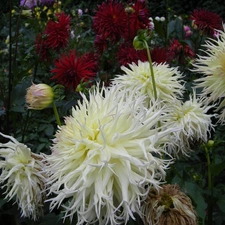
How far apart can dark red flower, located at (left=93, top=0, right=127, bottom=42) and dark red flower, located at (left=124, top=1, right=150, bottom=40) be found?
3 cm

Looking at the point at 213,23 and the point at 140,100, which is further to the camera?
the point at 213,23

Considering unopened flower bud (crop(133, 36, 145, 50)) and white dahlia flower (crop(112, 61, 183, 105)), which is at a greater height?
unopened flower bud (crop(133, 36, 145, 50))

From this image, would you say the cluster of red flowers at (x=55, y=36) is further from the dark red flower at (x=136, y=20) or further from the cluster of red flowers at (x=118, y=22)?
the dark red flower at (x=136, y=20)

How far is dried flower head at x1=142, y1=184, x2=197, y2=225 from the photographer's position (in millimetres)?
751

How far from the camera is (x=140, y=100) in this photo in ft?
2.57

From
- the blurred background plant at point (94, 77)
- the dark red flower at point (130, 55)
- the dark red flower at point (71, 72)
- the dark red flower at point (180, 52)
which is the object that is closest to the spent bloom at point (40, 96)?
the blurred background plant at point (94, 77)

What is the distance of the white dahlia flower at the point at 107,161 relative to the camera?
70 cm

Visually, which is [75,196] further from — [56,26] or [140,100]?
[56,26]

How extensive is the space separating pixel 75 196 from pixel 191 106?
1.79 ft

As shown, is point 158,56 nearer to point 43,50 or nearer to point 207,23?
point 43,50

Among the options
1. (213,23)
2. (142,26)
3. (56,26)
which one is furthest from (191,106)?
(213,23)

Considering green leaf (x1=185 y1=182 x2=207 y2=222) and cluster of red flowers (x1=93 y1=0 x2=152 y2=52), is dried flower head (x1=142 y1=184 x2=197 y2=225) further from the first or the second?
cluster of red flowers (x1=93 y1=0 x2=152 y2=52)

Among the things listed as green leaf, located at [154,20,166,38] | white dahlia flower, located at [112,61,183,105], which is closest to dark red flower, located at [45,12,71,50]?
green leaf, located at [154,20,166,38]

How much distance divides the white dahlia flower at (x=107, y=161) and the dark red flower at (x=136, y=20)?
1005 mm
